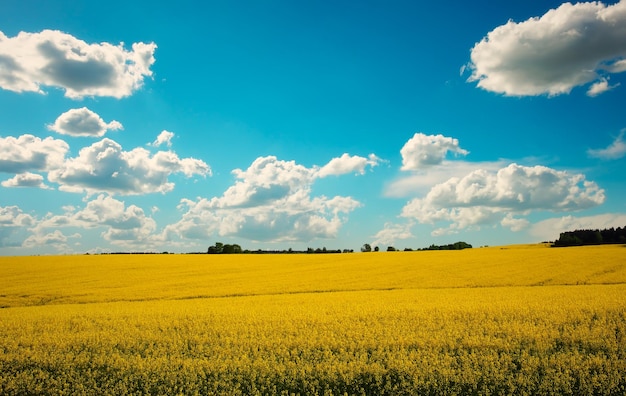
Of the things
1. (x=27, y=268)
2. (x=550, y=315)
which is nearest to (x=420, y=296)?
(x=550, y=315)

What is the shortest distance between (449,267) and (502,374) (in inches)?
1077

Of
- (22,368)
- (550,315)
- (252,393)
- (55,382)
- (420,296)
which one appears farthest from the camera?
(420,296)

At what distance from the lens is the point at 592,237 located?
254 ft

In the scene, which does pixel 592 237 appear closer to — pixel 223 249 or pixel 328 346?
pixel 223 249

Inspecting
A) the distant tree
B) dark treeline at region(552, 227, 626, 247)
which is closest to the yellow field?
the distant tree

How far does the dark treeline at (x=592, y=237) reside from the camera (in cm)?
7500

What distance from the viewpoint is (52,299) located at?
25641mm

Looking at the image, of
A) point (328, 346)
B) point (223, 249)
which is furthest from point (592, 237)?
point (328, 346)

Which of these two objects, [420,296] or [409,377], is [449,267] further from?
[409,377]

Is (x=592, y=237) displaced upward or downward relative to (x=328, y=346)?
upward

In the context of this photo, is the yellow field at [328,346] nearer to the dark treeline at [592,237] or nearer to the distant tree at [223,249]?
the distant tree at [223,249]

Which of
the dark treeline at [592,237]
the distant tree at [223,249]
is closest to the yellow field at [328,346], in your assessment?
the distant tree at [223,249]

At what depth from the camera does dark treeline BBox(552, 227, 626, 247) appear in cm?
7500

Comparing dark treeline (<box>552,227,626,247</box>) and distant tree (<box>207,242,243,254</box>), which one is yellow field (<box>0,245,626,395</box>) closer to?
distant tree (<box>207,242,243,254</box>)
